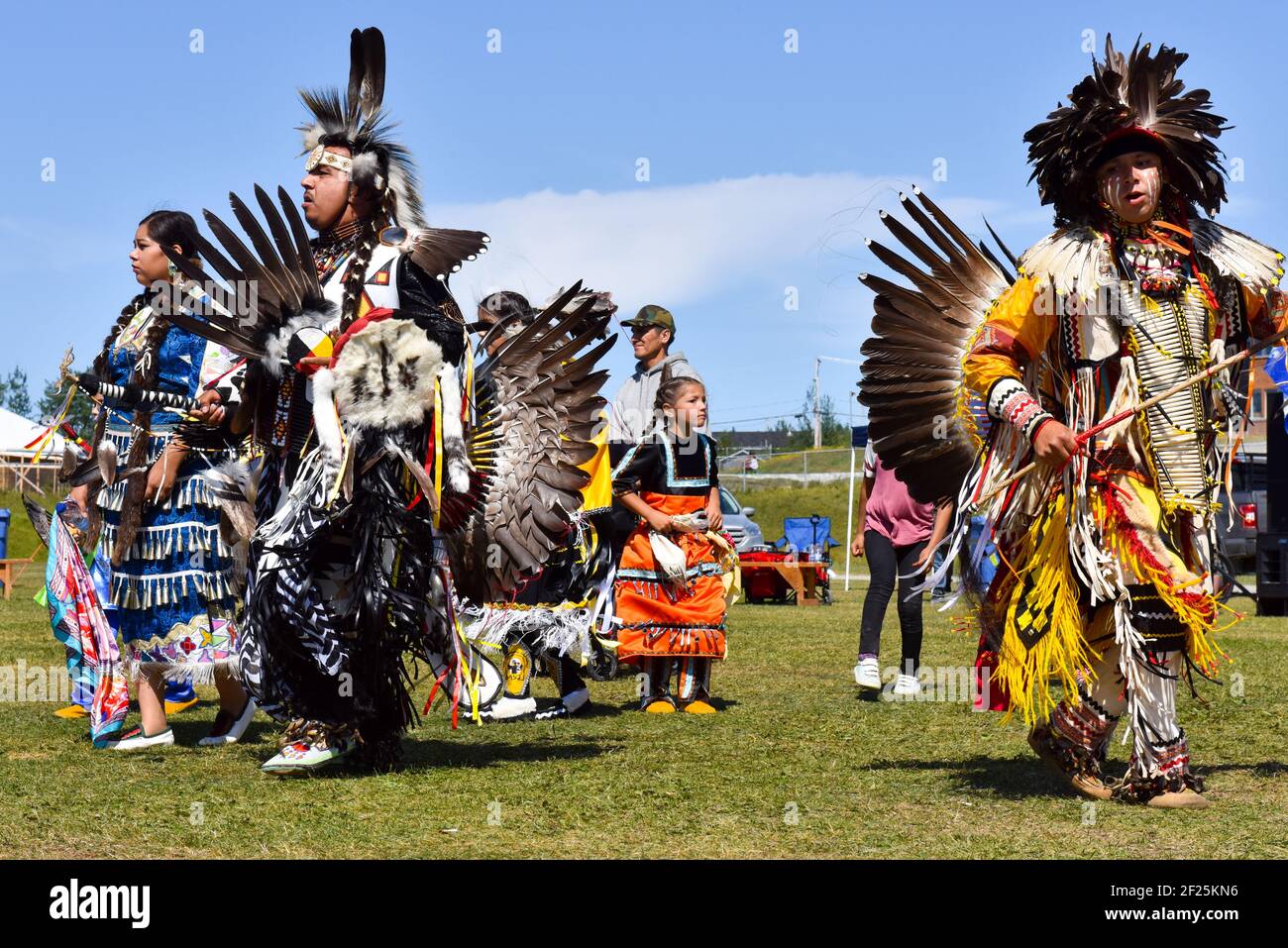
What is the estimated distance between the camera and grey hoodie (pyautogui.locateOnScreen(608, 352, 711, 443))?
7172 mm

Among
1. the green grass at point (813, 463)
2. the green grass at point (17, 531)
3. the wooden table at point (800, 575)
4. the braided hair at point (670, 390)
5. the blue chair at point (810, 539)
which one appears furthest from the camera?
the green grass at point (813, 463)

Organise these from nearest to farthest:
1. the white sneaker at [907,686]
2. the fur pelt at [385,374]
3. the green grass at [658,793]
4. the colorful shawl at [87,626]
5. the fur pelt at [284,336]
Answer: the green grass at [658,793], the fur pelt at [385,374], the fur pelt at [284,336], the colorful shawl at [87,626], the white sneaker at [907,686]

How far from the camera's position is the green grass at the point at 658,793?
3.91m

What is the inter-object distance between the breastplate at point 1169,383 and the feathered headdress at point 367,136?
2.35m

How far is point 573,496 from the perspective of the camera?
5.55 metres

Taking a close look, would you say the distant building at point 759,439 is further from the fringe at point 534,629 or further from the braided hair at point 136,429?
the braided hair at point 136,429

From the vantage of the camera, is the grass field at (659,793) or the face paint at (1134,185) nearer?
the grass field at (659,793)

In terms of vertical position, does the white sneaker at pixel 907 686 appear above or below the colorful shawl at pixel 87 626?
below

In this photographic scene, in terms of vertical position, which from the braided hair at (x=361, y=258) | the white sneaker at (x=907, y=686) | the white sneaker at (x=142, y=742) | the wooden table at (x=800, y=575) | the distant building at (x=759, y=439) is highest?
the distant building at (x=759, y=439)

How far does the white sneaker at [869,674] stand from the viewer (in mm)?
7398

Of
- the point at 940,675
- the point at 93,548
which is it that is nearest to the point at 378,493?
the point at 93,548

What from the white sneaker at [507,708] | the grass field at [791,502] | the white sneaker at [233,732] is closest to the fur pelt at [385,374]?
the white sneaker at [233,732]

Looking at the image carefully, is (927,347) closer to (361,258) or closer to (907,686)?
(361,258)

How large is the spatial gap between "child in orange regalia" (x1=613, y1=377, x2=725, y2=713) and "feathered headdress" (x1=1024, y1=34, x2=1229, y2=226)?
105 inches
